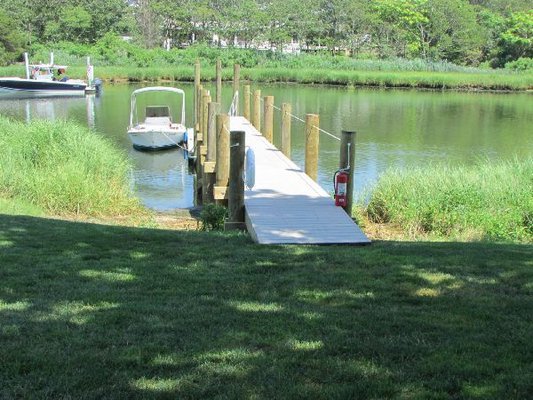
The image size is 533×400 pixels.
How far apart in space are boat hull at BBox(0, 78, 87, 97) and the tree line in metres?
22.7

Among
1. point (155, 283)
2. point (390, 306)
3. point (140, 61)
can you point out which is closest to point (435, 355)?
point (390, 306)

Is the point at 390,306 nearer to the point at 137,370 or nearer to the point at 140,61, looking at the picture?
the point at 137,370

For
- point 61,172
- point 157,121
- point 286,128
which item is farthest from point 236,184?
point 157,121

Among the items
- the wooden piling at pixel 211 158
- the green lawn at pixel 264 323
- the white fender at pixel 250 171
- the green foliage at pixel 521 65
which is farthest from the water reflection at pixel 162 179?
the green foliage at pixel 521 65

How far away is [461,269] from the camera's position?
6.07 m

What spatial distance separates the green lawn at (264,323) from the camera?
353 cm

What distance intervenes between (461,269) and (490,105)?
40.5 meters

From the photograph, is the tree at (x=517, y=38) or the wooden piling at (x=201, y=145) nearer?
the wooden piling at (x=201, y=145)

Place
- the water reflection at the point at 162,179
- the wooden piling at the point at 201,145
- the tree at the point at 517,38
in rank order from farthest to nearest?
the tree at the point at 517,38, the wooden piling at the point at 201,145, the water reflection at the point at 162,179

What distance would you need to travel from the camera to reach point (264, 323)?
446cm

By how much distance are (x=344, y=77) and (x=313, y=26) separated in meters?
20.2

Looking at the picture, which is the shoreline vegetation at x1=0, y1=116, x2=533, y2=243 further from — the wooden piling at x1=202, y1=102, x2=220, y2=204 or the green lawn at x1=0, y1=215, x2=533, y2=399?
the green lawn at x1=0, y1=215, x2=533, y2=399

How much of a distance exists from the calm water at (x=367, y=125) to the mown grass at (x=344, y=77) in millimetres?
3271

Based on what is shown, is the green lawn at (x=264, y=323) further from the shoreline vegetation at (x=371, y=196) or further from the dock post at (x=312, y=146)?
the dock post at (x=312, y=146)
